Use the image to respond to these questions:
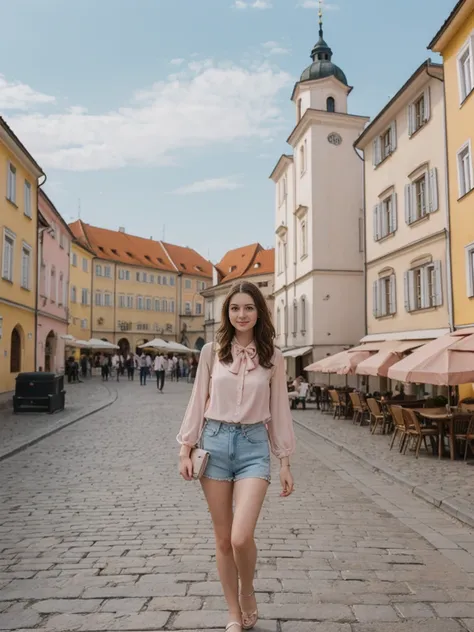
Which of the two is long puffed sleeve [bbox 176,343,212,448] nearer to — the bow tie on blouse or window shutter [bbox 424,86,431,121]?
the bow tie on blouse

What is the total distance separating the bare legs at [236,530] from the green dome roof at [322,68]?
37.1m

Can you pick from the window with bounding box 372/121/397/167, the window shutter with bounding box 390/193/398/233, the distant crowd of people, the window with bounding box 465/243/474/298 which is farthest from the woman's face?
the distant crowd of people

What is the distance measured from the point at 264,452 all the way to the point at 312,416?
18.5m

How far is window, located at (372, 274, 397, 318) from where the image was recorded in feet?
82.9

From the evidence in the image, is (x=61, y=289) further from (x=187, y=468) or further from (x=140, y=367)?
(x=187, y=468)

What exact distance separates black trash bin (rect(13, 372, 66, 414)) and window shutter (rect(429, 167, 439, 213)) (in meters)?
13.5

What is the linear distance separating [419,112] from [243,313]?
21.5 metres

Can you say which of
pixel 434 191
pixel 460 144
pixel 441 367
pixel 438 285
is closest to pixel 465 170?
pixel 460 144

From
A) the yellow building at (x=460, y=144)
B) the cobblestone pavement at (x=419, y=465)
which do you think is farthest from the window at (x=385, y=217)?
the cobblestone pavement at (x=419, y=465)

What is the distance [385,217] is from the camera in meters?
26.0

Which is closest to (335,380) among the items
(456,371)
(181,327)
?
(456,371)

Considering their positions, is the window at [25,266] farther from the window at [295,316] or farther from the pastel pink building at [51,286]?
the window at [295,316]

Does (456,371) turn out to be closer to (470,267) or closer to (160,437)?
(160,437)

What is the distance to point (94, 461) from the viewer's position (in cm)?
1111
